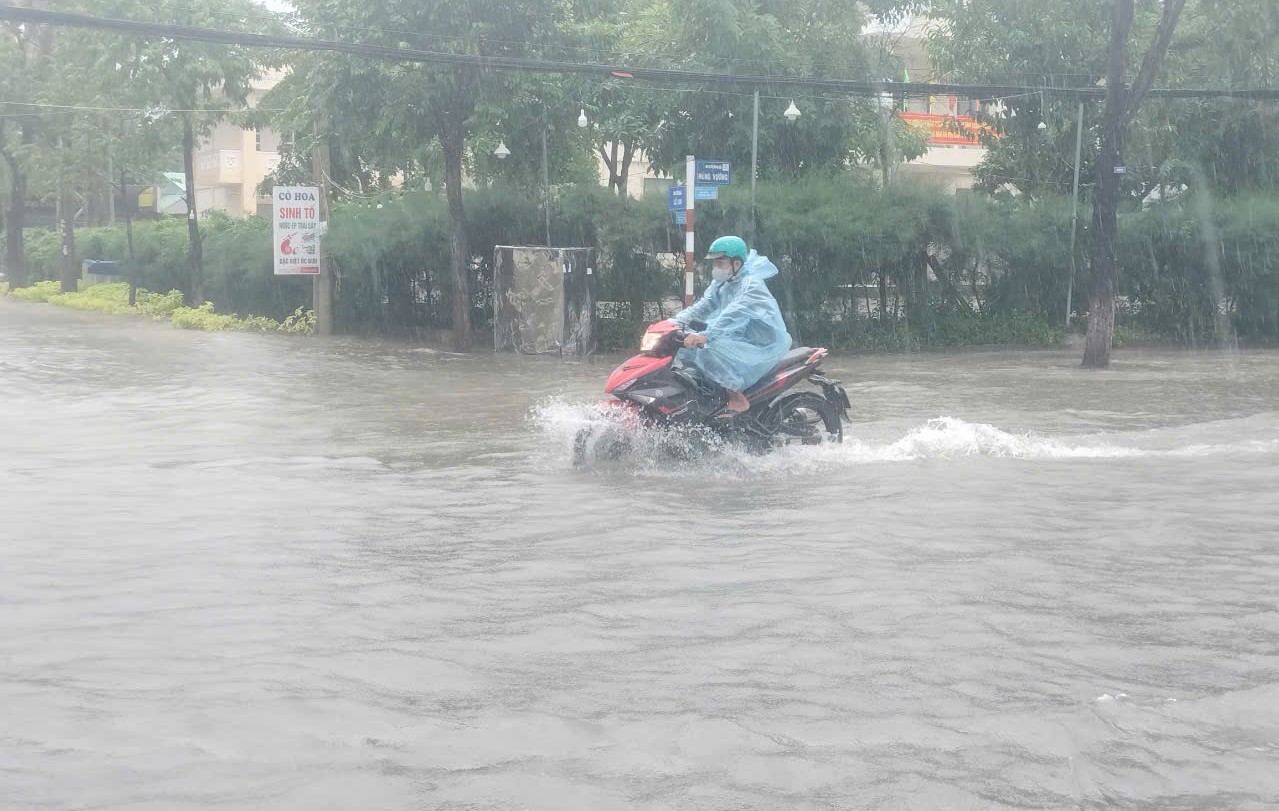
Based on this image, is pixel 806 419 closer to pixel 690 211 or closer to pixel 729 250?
pixel 729 250

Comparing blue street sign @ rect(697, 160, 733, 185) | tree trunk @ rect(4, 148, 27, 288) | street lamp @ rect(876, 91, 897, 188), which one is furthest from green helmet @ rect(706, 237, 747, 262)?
tree trunk @ rect(4, 148, 27, 288)

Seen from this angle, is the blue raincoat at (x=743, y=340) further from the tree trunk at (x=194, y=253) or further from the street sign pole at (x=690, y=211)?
the tree trunk at (x=194, y=253)

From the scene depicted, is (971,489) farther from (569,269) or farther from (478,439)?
(569,269)

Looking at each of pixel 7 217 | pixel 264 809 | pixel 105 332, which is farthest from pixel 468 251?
pixel 7 217

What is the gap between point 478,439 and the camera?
43.2 ft

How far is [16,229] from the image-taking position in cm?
4856

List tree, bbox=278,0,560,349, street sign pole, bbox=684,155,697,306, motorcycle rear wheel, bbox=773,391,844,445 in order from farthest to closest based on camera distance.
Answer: tree, bbox=278,0,560,349
street sign pole, bbox=684,155,697,306
motorcycle rear wheel, bbox=773,391,844,445

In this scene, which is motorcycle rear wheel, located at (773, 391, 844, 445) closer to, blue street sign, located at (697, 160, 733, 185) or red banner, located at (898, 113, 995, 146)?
blue street sign, located at (697, 160, 733, 185)

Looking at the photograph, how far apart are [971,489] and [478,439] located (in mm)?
4482

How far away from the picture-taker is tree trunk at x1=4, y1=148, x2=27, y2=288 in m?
46.4

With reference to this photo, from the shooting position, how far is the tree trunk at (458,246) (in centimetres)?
2391

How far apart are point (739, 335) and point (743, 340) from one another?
51mm

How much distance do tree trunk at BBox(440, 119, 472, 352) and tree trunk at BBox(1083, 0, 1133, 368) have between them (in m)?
9.01

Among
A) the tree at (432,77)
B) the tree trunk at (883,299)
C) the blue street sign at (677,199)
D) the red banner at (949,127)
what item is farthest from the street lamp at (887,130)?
the blue street sign at (677,199)
